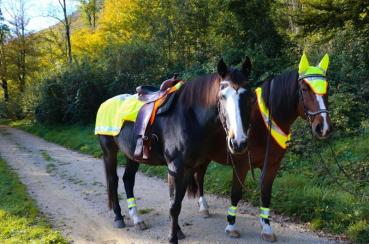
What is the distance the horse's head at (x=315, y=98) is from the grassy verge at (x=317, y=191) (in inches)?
60.8

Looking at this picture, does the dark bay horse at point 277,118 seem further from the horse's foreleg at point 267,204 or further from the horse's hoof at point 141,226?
the horse's hoof at point 141,226

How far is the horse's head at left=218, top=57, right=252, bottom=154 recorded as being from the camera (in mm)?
3158

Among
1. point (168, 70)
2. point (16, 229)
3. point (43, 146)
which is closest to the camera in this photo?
point (16, 229)

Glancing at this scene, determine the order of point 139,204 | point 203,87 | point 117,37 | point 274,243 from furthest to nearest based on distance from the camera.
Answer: point 117,37 < point 139,204 < point 274,243 < point 203,87

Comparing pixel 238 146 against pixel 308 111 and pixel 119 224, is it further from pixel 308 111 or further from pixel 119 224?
pixel 119 224

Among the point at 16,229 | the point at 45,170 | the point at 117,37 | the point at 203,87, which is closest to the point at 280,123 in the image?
the point at 203,87

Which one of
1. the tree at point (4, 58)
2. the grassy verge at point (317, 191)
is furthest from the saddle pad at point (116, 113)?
the tree at point (4, 58)

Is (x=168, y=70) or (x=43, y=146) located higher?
(x=168, y=70)

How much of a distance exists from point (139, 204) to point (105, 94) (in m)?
12.4

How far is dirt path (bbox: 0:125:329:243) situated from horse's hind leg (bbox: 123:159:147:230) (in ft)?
0.39

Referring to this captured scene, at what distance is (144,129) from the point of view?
4.41m

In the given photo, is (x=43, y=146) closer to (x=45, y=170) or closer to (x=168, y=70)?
(x=45, y=170)

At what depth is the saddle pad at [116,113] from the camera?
194 inches

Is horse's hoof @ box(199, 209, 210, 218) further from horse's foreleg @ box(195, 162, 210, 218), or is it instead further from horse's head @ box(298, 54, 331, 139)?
horse's head @ box(298, 54, 331, 139)
